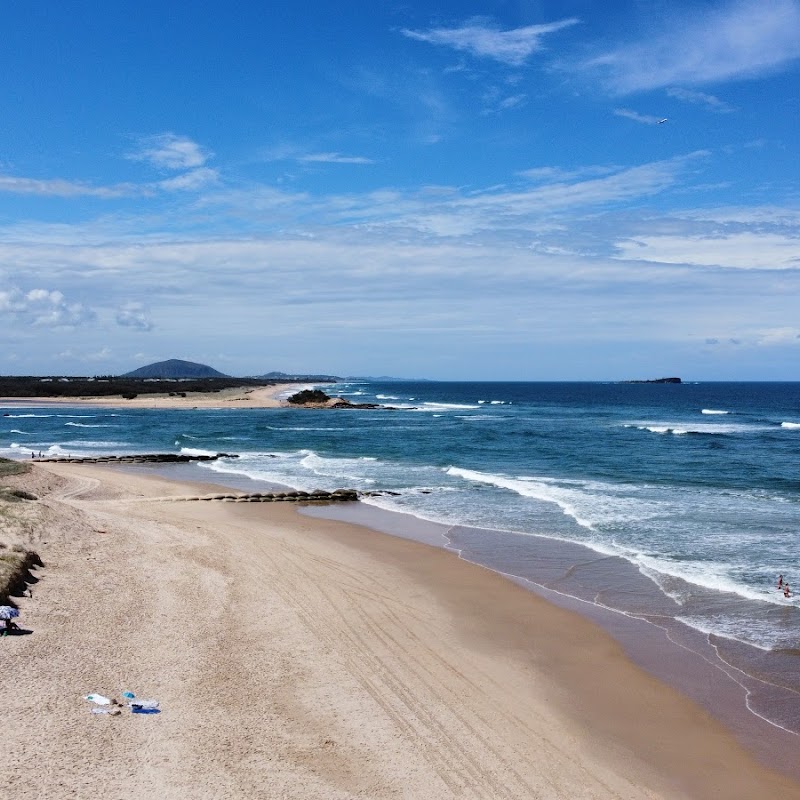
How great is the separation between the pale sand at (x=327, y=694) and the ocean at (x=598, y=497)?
180 centimetres

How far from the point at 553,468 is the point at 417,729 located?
27439 mm

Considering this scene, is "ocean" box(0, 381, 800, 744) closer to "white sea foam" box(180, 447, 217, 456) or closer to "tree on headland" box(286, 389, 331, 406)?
"white sea foam" box(180, 447, 217, 456)

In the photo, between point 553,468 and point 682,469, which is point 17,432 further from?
point 682,469

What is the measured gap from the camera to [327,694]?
389 inches

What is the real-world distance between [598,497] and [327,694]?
19.0 metres

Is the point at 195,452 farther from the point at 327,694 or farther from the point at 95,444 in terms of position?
the point at 327,694

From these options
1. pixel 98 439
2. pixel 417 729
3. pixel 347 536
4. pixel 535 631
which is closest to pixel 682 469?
pixel 347 536

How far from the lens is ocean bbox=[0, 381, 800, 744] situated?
45.5ft

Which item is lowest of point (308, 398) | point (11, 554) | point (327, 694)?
point (327, 694)

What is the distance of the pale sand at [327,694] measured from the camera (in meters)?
7.77

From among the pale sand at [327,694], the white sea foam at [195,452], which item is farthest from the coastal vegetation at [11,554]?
the white sea foam at [195,452]

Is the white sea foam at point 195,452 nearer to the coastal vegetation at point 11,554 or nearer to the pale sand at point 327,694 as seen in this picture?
the coastal vegetation at point 11,554

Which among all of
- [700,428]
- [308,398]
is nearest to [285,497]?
[700,428]

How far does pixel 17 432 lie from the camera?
56.5m
